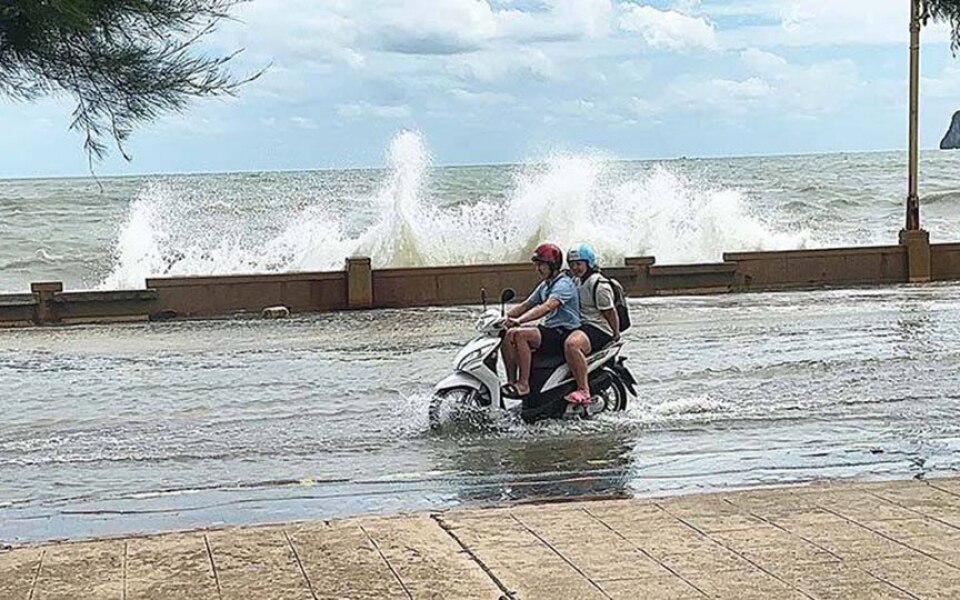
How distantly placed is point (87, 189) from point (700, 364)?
76316mm

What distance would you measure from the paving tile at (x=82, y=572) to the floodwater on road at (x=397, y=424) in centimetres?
128

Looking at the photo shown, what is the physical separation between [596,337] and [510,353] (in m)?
0.80

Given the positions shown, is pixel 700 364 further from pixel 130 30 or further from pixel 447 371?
pixel 130 30

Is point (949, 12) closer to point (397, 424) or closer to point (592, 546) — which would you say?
point (592, 546)

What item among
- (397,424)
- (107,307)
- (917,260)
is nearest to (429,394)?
(397,424)

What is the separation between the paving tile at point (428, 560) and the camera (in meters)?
6.48

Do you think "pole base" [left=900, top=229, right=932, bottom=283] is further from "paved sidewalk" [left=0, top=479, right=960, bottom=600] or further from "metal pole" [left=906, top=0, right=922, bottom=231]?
"paved sidewalk" [left=0, top=479, right=960, bottom=600]

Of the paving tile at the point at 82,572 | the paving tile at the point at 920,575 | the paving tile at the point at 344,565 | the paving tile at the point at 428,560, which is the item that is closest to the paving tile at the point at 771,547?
the paving tile at the point at 920,575

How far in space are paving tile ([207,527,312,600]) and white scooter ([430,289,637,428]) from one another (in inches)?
174

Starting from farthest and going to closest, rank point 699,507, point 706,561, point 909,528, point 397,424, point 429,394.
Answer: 1. point 429,394
2. point 397,424
3. point 699,507
4. point 909,528
5. point 706,561

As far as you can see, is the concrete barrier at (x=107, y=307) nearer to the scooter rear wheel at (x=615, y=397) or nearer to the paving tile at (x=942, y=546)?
the scooter rear wheel at (x=615, y=397)

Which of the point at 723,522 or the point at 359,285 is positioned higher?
the point at 359,285

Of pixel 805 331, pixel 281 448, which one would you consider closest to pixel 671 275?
Result: pixel 805 331

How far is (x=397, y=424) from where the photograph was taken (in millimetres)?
12922
